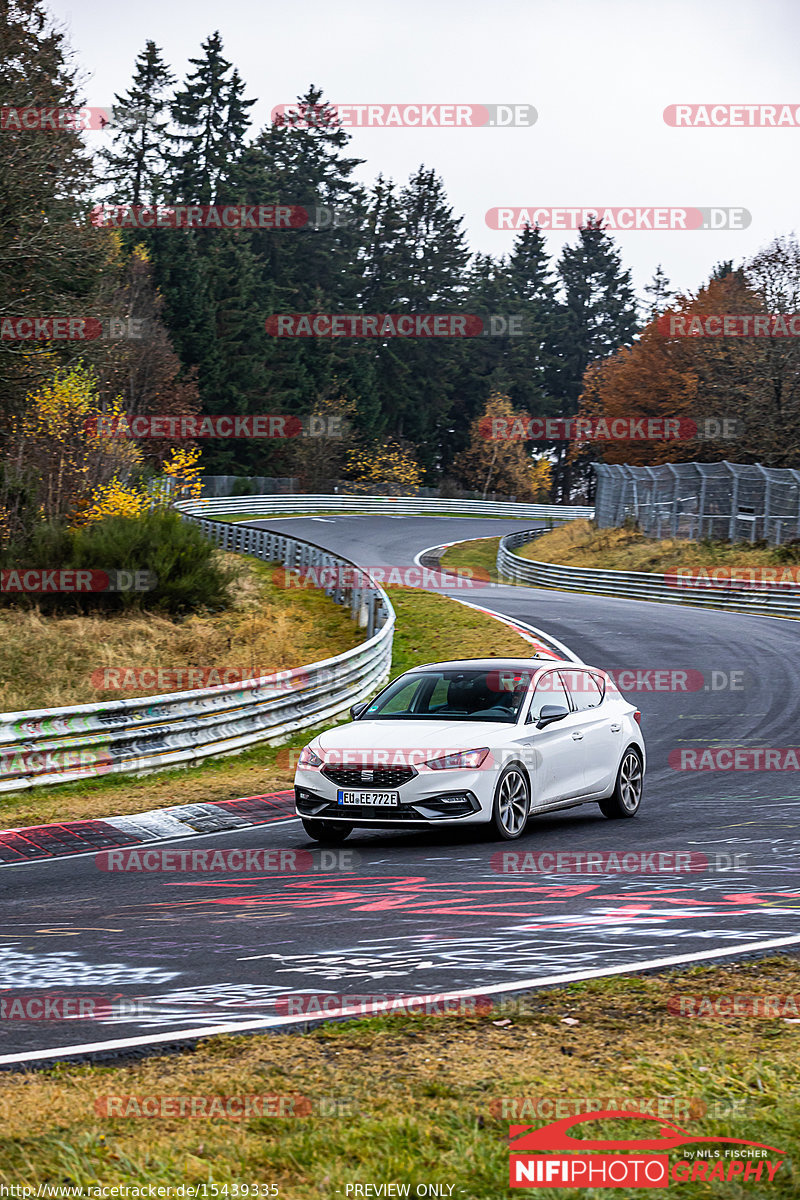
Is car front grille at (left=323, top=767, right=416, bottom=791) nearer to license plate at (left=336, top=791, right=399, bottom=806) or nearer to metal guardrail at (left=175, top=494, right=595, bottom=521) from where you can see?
license plate at (left=336, top=791, right=399, bottom=806)

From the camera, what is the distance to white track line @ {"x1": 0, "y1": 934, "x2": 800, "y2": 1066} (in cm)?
518

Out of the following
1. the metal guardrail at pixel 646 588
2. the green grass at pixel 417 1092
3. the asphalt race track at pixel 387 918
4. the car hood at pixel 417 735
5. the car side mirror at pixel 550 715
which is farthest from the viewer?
the metal guardrail at pixel 646 588

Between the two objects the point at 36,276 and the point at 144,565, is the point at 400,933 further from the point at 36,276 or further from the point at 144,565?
the point at 36,276

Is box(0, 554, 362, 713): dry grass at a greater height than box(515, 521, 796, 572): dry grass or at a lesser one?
lesser

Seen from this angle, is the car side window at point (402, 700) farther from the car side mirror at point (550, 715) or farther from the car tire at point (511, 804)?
the car tire at point (511, 804)

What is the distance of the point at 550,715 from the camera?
11.6 metres

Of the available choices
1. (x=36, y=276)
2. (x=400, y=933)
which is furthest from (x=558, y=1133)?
(x=36, y=276)

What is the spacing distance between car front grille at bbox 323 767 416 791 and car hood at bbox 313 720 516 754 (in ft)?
0.69

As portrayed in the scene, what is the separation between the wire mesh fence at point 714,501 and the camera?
4019 cm

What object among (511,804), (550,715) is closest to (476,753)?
(511,804)

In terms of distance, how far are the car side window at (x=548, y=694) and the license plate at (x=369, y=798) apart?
171cm

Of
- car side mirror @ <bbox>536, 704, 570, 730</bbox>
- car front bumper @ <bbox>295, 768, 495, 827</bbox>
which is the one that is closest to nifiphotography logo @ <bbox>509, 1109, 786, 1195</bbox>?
car front bumper @ <bbox>295, 768, 495, 827</bbox>

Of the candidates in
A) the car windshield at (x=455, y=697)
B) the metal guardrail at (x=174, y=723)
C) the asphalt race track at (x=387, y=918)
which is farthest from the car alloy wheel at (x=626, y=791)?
the metal guardrail at (x=174, y=723)

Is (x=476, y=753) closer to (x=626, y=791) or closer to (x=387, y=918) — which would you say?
(x=626, y=791)
